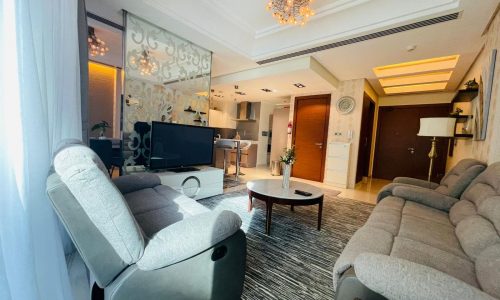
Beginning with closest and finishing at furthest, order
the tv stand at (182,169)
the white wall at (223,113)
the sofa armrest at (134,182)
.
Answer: the sofa armrest at (134,182) < the tv stand at (182,169) < the white wall at (223,113)

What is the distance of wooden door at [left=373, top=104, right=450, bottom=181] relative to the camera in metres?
5.31

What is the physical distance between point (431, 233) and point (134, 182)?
2488 millimetres

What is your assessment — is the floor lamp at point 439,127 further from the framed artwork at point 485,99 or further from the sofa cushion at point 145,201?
the sofa cushion at point 145,201

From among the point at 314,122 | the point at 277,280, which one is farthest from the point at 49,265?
the point at 314,122

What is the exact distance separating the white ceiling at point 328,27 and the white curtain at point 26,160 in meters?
1.80

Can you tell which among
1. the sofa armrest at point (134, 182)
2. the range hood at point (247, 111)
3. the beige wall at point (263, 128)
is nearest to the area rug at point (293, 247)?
the sofa armrest at point (134, 182)

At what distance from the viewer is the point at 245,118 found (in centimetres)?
725

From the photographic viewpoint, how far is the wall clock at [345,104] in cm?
469

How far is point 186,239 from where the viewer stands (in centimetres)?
96

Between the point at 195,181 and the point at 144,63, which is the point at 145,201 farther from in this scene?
the point at 144,63

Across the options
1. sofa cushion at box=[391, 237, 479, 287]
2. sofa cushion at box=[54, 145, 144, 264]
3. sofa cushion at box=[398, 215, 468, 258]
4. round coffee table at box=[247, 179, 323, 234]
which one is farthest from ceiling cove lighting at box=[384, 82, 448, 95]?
sofa cushion at box=[54, 145, 144, 264]

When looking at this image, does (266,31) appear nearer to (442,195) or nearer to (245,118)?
(442,195)

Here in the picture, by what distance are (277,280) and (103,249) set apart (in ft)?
4.00

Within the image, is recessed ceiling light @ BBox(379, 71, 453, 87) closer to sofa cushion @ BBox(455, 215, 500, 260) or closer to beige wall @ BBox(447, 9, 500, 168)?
beige wall @ BBox(447, 9, 500, 168)
